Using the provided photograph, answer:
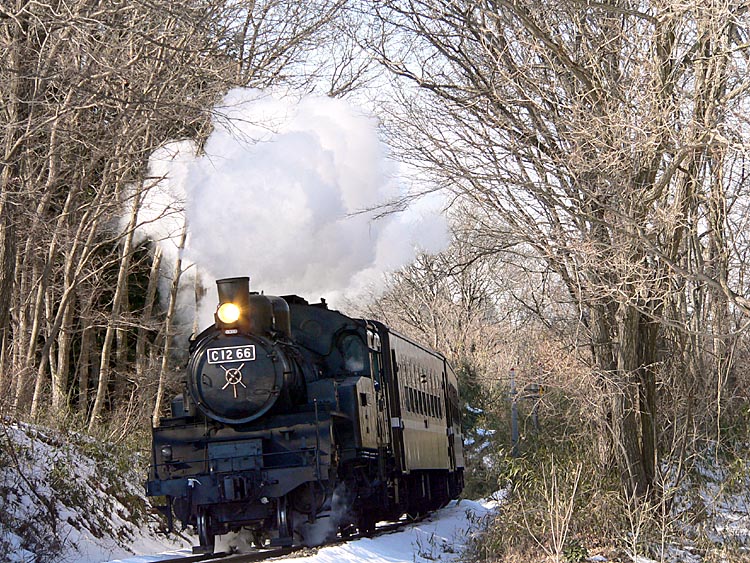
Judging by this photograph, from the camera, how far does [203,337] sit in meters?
12.2

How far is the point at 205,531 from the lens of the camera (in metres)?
11.9

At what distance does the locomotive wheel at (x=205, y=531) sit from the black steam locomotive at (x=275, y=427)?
0.01 meters

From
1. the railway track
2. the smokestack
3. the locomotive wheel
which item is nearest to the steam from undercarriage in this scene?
the railway track

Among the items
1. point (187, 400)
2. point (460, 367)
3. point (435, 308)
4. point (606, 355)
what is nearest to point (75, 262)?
point (187, 400)

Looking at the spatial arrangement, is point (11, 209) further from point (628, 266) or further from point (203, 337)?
point (628, 266)

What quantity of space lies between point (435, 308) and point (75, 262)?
73.1 ft

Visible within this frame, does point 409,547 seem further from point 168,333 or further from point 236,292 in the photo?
point 168,333

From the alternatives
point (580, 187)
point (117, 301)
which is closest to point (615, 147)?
point (580, 187)

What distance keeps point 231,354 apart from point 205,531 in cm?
203

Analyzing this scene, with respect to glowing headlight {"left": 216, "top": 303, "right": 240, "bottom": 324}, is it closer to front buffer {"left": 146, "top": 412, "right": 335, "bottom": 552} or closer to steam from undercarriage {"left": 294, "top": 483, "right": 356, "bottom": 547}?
front buffer {"left": 146, "top": 412, "right": 335, "bottom": 552}

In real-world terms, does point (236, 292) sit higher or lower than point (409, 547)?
higher

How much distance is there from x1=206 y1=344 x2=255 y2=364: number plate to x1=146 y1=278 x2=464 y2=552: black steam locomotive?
0.01 metres

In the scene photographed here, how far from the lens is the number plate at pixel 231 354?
11.8 metres

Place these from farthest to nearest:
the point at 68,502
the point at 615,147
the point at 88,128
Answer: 1. the point at 88,128
2. the point at 68,502
3. the point at 615,147
